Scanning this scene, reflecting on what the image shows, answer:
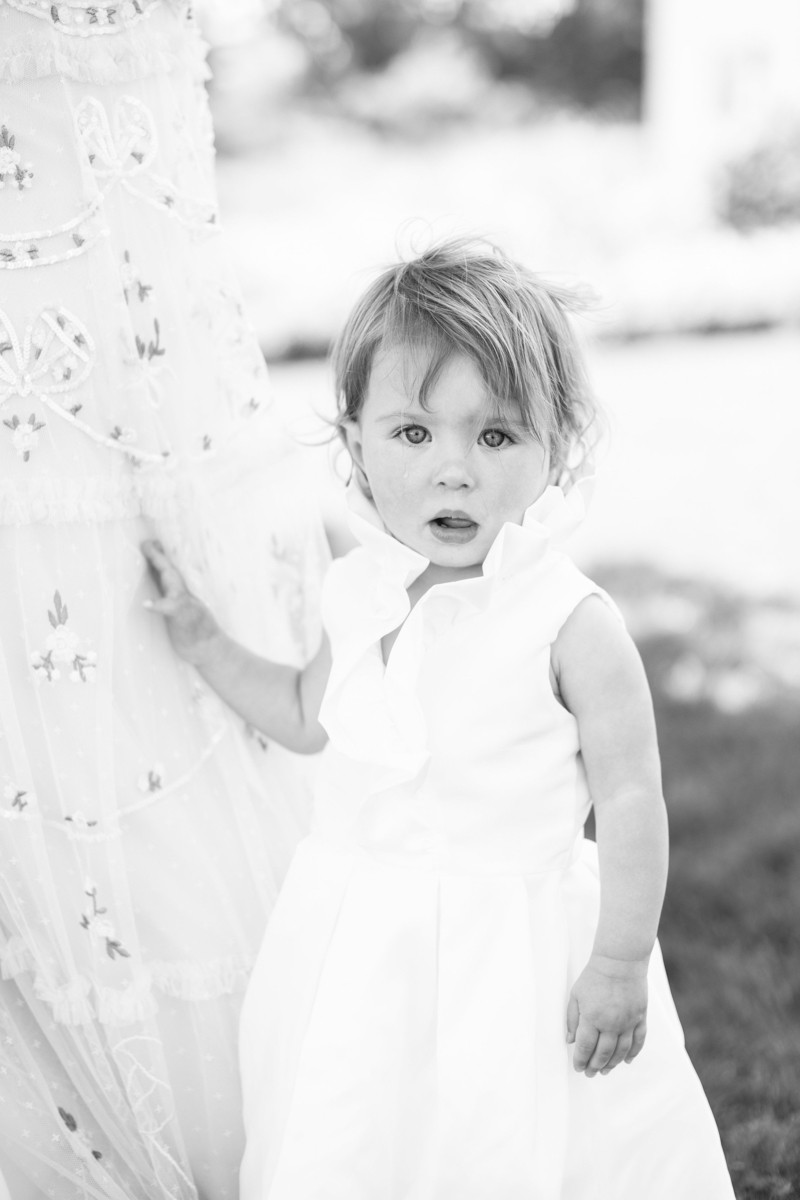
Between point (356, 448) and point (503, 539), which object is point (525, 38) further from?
point (503, 539)

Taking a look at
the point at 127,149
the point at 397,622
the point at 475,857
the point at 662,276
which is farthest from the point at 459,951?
the point at 662,276

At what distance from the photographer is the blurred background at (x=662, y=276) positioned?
287 centimetres

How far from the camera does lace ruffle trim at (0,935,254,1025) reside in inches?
65.7

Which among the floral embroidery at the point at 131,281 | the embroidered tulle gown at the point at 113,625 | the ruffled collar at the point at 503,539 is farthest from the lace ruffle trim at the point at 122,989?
the floral embroidery at the point at 131,281

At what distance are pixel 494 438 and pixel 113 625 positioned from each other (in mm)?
579

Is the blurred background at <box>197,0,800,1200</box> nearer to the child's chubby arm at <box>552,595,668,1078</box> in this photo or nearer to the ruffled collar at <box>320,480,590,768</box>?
the ruffled collar at <box>320,480,590,768</box>

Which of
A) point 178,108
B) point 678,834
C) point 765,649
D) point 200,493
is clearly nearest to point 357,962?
point 200,493

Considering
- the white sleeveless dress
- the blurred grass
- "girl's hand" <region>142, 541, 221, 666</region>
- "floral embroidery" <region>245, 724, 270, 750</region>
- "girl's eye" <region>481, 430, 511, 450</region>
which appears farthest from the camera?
the blurred grass

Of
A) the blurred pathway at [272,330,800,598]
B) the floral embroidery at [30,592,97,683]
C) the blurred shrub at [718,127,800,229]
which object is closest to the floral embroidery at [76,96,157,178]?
the floral embroidery at [30,592,97,683]

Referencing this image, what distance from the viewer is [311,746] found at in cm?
190

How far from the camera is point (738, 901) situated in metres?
3.08

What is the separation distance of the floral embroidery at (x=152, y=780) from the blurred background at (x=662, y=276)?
517 millimetres

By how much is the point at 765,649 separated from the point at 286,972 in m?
3.15

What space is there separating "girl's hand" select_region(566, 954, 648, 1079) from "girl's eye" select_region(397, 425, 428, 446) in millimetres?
699
